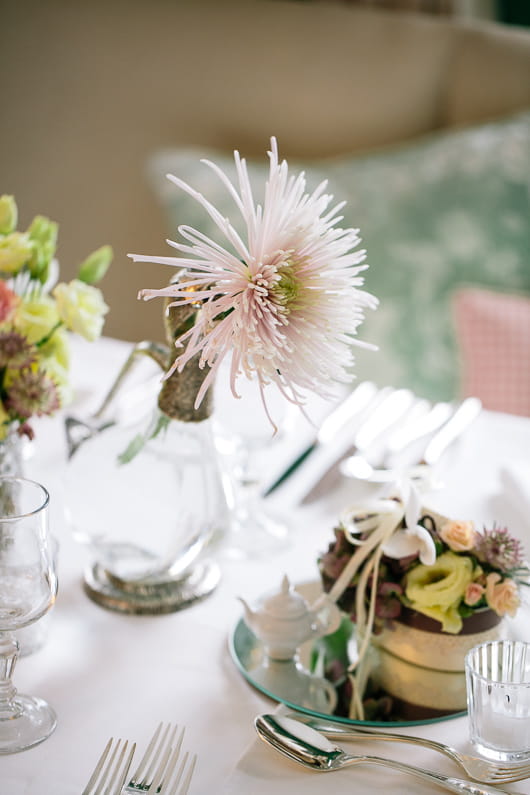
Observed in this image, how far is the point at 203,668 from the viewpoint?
0.77m

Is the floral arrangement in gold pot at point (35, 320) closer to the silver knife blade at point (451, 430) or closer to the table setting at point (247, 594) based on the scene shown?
the table setting at point (247, 594)

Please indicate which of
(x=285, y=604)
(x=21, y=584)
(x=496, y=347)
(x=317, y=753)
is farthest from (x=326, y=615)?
(x=496, y=347)

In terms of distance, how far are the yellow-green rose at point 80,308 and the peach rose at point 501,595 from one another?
1.37 ft

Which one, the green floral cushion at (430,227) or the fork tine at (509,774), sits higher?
the green floral cushion at (430,227)

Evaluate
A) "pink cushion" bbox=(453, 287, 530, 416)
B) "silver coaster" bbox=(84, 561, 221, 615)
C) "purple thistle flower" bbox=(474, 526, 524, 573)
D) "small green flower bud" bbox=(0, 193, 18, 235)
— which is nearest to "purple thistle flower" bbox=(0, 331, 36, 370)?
"small green flower bud" bbox=(0, 193, 18, 235)

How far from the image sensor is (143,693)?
0.74m

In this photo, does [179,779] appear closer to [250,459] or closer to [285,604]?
[285,604]

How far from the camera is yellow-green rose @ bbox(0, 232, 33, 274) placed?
0.84 m

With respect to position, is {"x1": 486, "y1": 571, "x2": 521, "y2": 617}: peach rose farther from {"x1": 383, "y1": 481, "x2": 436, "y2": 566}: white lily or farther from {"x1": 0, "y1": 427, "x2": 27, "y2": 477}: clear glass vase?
{"x1": 0, "y1": 427, "x2": 27, "y2": 477}: clear glass vase

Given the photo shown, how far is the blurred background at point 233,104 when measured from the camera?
2074mm

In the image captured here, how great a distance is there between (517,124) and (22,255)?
1.48 m

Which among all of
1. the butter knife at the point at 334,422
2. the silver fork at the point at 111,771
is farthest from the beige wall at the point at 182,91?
the silver fork at the point at 111,771

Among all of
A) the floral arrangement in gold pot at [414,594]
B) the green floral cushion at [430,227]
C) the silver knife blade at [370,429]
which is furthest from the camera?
the green floral cushion at [430,227]

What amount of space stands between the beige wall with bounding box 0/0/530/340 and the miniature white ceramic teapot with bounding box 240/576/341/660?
146 centimetres
